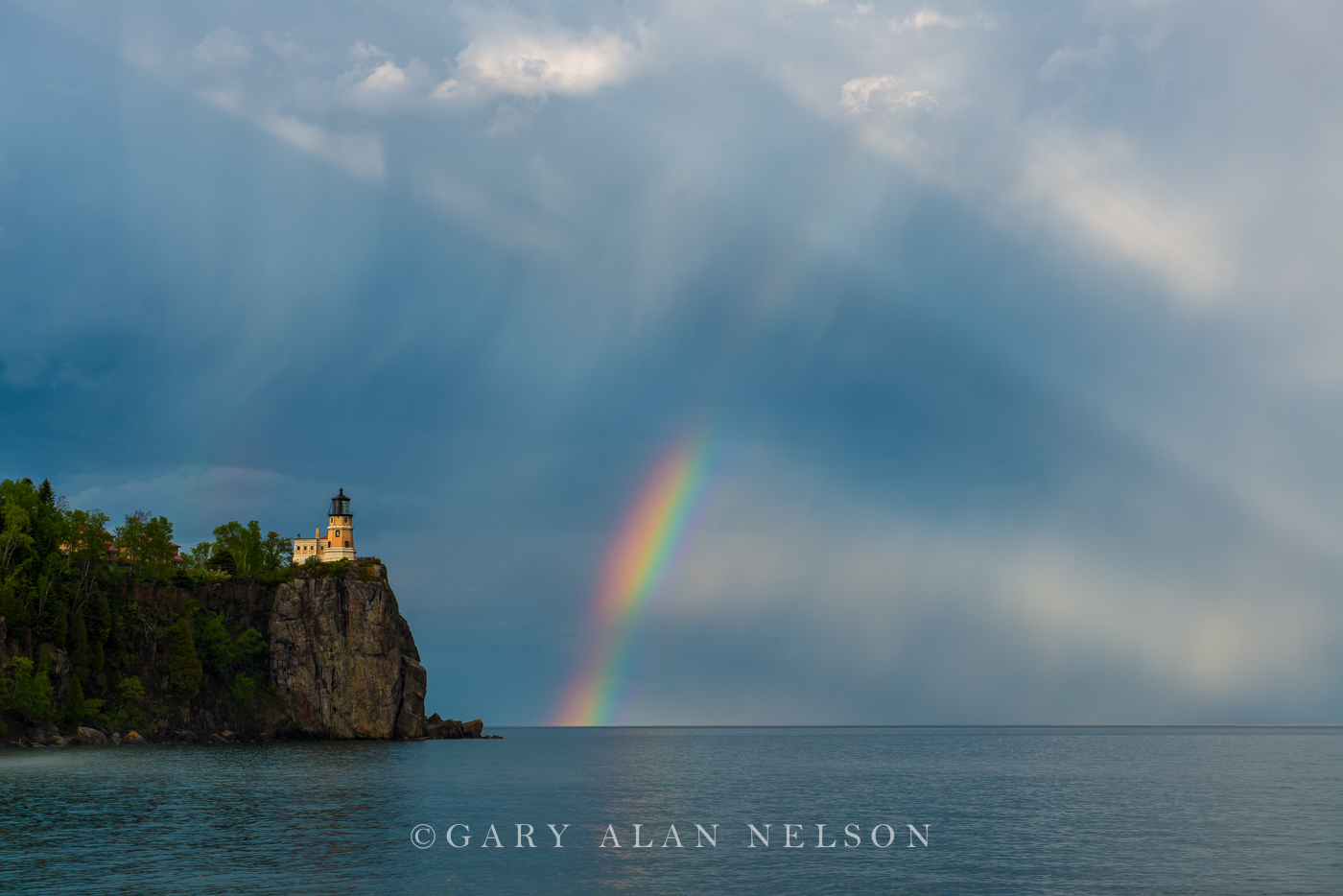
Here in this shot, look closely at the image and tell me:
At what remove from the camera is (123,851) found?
4550 centimetres

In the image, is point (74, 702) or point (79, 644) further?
point (74, 702)

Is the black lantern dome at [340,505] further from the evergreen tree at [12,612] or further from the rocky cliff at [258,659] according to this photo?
the evergreen tree at [12,612]

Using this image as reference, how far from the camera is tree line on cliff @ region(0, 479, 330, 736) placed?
123m

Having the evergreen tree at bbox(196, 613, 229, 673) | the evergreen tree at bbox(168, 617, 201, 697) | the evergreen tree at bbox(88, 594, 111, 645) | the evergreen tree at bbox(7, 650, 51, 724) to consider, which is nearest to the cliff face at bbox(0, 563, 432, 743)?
the evergreen tree at bbox(196, 613, 229, 673)

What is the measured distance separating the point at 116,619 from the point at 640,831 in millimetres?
122916

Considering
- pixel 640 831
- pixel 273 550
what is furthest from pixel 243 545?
pixel 640 831

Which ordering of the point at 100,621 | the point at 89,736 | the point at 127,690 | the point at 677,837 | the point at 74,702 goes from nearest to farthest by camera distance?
the point at 677,837 < the point at 74,702 < the point at 89,736 < the point at 100,621 < the point at 127,690

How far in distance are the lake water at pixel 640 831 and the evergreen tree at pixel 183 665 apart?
4177 centimetres

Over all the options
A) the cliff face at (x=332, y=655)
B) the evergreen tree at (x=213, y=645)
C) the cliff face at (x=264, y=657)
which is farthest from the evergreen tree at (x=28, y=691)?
the cliff face at (x=332, y=655)

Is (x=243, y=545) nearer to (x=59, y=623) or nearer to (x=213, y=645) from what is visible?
(x=213, y=645)

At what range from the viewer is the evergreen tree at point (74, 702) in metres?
131

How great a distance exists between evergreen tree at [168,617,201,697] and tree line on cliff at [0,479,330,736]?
16 cm

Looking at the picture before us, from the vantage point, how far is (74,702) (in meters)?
131

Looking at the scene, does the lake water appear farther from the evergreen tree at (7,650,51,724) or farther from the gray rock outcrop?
the gray rock outcrop
